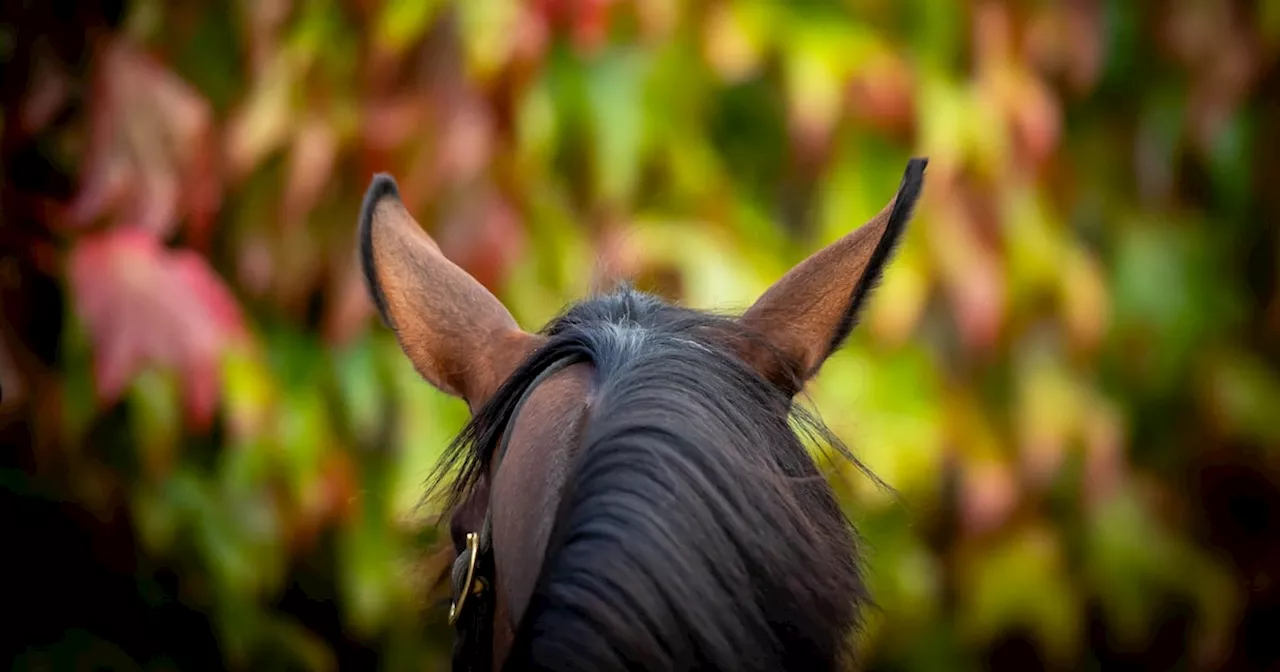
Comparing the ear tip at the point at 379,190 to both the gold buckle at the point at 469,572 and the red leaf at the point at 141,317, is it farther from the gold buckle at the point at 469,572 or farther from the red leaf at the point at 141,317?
the red leaf at the point at 141,317

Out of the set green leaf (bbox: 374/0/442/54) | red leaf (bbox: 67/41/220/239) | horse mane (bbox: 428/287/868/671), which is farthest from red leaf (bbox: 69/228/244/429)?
horse mane (bbox: 428/287/868/671)

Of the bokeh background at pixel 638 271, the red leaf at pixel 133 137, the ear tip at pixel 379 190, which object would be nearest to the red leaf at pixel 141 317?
the bokeh background at pixel 638 271

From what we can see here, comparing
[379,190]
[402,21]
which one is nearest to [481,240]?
[402,21]

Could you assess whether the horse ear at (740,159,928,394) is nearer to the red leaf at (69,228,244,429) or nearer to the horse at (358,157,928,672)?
the horse at (358,157,928,672)

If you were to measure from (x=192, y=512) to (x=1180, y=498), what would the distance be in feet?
7.51

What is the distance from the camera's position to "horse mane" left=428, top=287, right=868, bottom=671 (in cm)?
72

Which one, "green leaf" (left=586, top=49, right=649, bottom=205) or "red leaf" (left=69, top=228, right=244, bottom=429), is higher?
Answer: "green leaf" (left=586, top=49, right=649, bottom=205)

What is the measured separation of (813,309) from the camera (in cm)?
102

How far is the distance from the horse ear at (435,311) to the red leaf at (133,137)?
1092 millimetres

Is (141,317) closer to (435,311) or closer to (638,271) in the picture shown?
(638,271)

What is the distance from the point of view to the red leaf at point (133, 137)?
206 cm

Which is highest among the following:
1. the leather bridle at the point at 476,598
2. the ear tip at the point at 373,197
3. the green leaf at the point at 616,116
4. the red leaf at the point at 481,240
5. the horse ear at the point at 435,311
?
the green leaf at the point at 616,116

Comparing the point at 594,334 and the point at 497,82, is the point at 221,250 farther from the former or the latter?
the point at 594,334

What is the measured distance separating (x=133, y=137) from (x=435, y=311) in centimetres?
123
